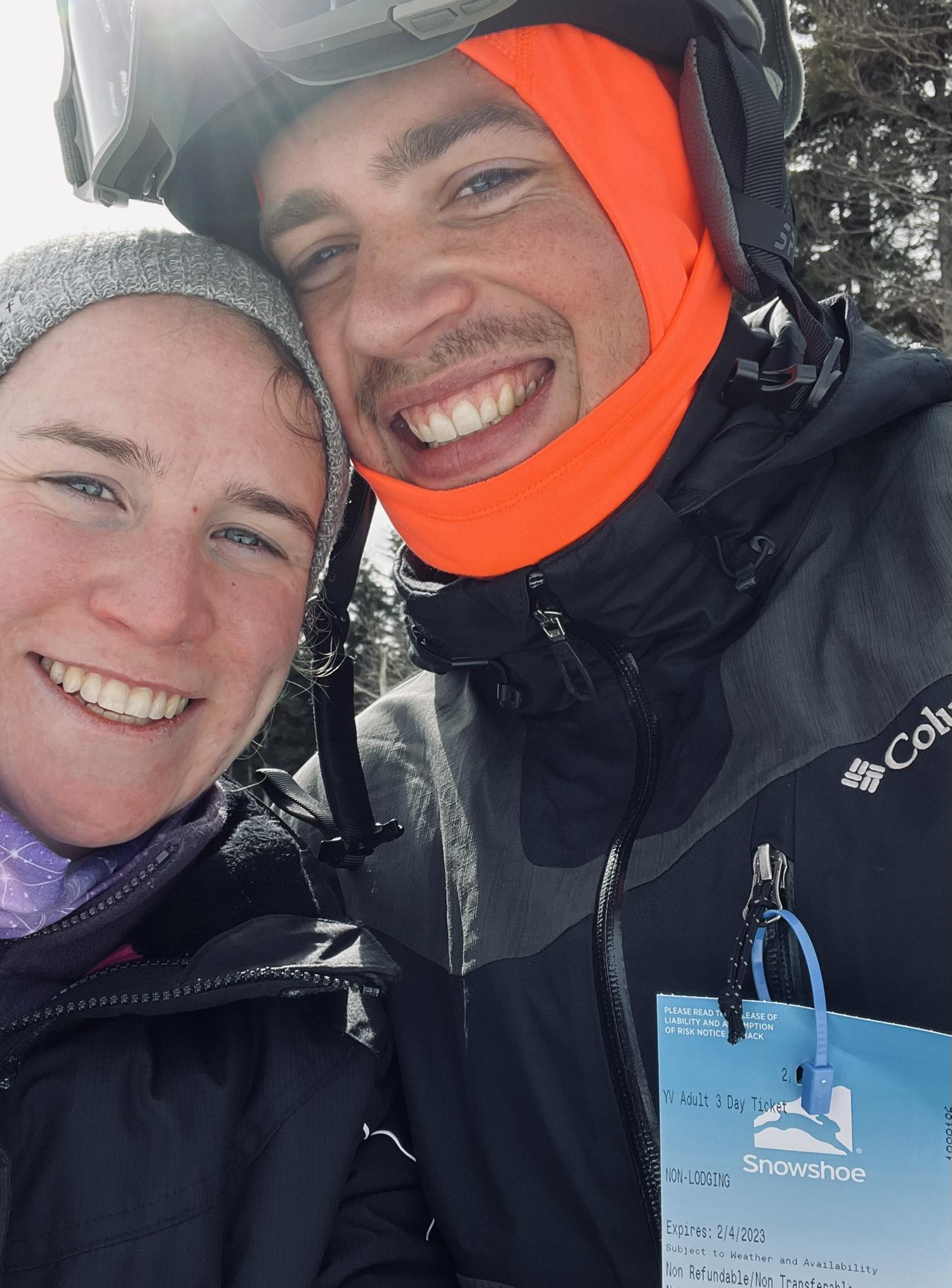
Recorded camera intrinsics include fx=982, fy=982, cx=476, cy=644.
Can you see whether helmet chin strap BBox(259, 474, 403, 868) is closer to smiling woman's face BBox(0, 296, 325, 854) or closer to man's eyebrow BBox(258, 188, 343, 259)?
smiling woman's face BBox(0, 296, 325, 854)

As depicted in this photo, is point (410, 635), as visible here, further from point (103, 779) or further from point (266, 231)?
point (266, 231)

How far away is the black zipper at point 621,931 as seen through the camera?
1470 millimetres

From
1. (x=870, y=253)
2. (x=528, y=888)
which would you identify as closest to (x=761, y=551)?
(x=528, y=888)

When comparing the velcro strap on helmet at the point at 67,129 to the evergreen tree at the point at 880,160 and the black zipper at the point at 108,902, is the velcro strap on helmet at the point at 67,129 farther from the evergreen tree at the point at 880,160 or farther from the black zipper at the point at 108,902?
the evergreen tree at the point at 880,160

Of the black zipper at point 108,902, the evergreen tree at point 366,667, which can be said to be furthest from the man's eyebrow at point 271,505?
the evergreen tree at point 366,667

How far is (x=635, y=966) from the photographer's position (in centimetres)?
156

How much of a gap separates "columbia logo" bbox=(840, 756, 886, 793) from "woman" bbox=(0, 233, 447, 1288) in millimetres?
780

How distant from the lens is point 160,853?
1.65 metres

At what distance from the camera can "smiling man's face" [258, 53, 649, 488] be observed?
175 cm

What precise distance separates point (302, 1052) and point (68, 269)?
1335mm

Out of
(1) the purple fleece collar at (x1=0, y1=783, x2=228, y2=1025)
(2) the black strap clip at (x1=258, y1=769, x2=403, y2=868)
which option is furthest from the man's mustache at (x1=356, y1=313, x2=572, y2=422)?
(1) the purple fleece collar at (x1=0, y1=783, x2=228, y2=1025)

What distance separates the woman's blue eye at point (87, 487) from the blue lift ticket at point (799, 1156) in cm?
118

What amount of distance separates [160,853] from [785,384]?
1.32 metres

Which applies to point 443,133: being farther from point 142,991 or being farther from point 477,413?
point 142,991
